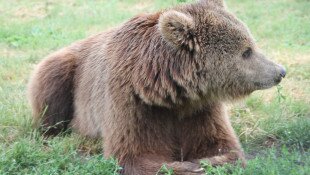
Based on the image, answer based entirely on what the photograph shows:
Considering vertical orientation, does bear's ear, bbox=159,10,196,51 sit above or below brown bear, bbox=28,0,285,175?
above

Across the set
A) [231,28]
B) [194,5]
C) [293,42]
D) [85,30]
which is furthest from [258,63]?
[85,30]

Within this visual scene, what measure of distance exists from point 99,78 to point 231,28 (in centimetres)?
131

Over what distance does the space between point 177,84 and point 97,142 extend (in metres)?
1.27

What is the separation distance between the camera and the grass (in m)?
4.42

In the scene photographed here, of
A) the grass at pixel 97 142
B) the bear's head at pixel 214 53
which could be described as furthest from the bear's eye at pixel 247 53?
the grass at pixel 97 142

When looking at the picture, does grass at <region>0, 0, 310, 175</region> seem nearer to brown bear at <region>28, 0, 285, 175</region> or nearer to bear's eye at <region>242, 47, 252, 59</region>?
brown bear at <region>28, 0, 285, 175</region>

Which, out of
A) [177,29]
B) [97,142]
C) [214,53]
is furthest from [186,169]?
[97,142]

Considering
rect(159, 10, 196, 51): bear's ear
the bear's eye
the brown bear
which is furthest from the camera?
the bear's eye

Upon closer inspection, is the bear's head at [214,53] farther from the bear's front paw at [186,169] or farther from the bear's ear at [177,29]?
the bear's front paw at [186,169]

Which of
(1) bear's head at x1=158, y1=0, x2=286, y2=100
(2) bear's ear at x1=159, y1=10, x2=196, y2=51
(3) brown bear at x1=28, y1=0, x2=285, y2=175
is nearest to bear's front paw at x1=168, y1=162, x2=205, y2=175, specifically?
(3) brown bear at x1=28, y1=0, x2=285, y2=175

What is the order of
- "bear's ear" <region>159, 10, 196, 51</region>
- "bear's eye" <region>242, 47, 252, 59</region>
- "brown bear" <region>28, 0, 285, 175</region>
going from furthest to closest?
"bear's eye" <region>242, 47, 252, 59</region> < "brown bear" <region>28, 0, 285, 175</region> < "bear's ear" <region>159, 10, 196, 51</region>

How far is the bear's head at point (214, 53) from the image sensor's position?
4.30 metres

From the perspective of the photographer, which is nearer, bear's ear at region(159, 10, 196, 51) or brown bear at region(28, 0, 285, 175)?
bear's ear at region(159, 10, 196, 51)

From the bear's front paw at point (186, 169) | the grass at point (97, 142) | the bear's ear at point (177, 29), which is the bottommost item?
the bear's front paw at point (186, 169)
